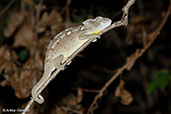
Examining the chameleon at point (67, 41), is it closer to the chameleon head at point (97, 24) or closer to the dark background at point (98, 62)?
the chameleon head at point (97, 24)

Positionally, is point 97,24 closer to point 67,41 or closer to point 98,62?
point 67,41

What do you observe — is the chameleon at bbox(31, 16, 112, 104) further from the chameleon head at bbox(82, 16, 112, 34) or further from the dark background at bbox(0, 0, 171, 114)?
the dark background at bbox(0, 0, 171, 114)

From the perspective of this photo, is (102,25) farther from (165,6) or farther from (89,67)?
(165,6)

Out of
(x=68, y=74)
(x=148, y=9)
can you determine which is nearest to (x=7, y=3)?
(x=68, y=74)

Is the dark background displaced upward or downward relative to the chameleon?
upward

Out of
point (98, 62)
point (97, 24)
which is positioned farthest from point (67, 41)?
point (98, 62)

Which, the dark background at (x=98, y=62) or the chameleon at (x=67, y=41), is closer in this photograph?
the chameleon at (x=67, y=41)

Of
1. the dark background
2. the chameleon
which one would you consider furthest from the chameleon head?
the dark background

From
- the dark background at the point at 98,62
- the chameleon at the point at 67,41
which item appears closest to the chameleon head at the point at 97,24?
the chameleon at the point at 67,41

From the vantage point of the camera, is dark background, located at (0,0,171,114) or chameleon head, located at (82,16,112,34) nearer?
chameleon head, located at (82,16,112,34)

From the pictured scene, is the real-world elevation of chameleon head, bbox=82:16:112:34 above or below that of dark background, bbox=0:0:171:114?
below

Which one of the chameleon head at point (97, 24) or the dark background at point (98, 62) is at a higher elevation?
the dark background at point (98, 62)
